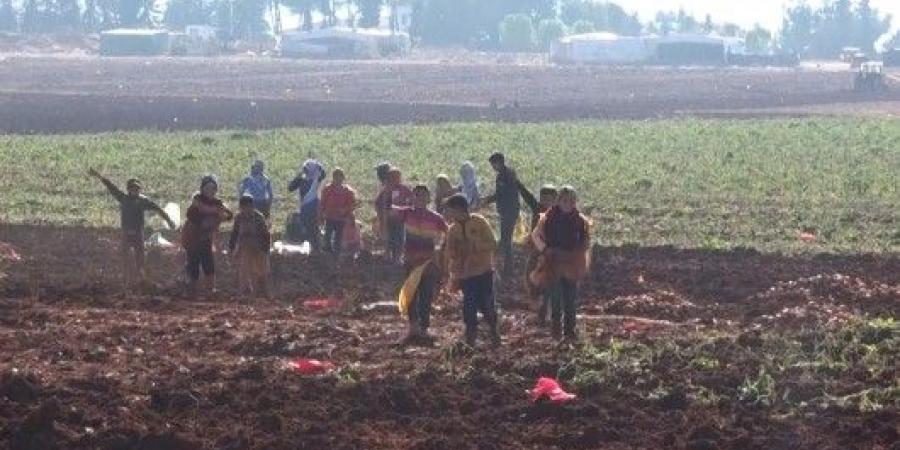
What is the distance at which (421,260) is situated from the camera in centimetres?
1858

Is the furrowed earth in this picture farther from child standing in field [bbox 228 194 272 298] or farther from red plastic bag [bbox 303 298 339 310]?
child standing in field [bbox 228 194 272 298]

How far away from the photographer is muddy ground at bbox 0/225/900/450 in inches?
546

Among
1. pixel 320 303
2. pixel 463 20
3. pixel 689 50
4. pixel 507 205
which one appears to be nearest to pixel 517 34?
pixel 463 20

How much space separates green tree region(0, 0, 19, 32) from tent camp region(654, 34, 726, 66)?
49.0m

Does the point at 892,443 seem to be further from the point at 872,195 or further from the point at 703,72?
the point at 703,72

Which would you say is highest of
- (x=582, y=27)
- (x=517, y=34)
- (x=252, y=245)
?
(x=252, y=245)

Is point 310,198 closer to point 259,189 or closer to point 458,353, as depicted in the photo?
point 259,189

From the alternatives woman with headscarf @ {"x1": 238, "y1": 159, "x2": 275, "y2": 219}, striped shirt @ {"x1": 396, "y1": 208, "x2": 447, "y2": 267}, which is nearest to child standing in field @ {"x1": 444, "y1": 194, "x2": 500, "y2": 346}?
striped shirt @ {"x1": 396, "y1": 208, "x2": 447, "y2": 267}

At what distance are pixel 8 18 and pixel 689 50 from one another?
54576 mm

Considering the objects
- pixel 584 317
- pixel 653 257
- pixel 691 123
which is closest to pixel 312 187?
pixel 653 257

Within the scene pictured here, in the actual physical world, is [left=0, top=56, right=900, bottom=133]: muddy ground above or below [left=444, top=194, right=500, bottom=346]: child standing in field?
below

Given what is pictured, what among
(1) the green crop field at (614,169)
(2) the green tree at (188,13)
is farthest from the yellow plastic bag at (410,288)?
(2) the green tree at (188,13)

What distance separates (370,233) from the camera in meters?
28.8

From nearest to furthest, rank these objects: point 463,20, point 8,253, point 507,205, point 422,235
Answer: point 422,235, point 507,205, point 8,253, point 463,20
